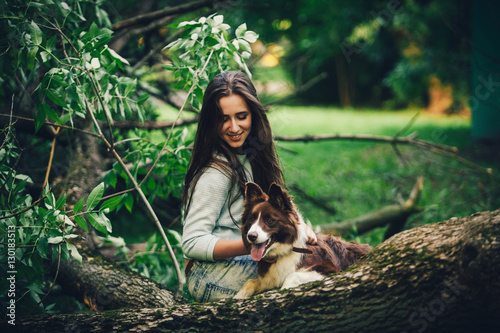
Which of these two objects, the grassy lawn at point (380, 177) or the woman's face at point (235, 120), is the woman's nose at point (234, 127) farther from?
the grassy lawn at point (380, 177)

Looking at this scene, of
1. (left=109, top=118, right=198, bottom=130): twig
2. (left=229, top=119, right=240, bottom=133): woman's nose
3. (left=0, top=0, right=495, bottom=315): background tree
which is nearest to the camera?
(left=0, top=0, right=495, bottom=315): background tree

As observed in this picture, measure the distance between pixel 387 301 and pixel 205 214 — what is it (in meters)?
1.14

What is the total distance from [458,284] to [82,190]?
124 inches

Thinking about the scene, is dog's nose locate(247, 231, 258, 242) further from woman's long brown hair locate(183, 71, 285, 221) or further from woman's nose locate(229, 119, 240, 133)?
woman's nose locate(229, 119, 240, 133)

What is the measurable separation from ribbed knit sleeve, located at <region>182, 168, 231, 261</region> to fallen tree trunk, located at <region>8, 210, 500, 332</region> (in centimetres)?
42

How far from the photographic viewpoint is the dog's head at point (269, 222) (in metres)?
2.21

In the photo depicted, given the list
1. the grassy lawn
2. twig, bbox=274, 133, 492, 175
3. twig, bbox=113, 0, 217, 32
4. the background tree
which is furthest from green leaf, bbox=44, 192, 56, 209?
twig, bbox=274, 133, 492, 175

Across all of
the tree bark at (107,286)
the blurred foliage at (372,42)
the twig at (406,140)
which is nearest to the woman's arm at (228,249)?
the tree bark at (107,286)

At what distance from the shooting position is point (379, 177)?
8648 millimetres

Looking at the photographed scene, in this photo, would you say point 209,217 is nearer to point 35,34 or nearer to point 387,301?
point 387,301

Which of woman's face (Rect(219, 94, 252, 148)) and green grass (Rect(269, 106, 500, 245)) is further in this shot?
green grass (Rect(269, 106, 500, 245))

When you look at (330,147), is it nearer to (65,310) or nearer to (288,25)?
(288,25)

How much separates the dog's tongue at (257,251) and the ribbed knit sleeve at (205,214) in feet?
0.94

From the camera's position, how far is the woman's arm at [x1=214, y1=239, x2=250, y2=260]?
7.71 ft
